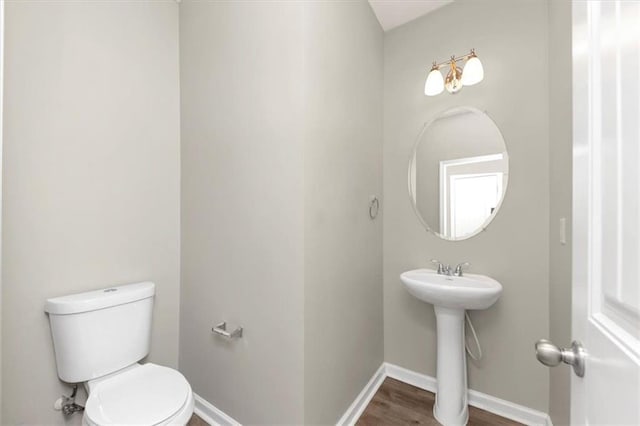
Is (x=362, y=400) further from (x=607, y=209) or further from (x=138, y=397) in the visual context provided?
(x=607, y=209)

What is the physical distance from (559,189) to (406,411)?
1.46 meters

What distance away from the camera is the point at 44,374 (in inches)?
49.0

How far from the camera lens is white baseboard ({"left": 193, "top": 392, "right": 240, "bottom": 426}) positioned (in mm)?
1473

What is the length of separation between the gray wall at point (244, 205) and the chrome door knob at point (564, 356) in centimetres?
86

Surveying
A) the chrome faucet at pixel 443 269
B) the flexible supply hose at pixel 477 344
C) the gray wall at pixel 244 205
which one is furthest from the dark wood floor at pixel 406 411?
the chrome faucet at pixel 443 269

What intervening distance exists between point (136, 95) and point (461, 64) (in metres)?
1.97

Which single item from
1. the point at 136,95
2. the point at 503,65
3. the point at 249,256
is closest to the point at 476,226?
the point at 503,65

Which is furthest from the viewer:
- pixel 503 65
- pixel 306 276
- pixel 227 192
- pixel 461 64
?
pixel 461 64

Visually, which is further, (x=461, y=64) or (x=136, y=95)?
(x=461, y=64)

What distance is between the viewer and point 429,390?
1.81m

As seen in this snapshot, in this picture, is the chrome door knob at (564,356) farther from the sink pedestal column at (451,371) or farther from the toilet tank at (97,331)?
the toilet tank at (97,331)

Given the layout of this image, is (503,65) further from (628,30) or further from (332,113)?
(628,30)

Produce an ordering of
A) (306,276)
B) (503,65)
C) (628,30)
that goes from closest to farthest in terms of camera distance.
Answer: (628,30)
(306,276)
(503,65)

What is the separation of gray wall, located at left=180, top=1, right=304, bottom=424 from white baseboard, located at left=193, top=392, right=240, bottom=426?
0.03 meters
